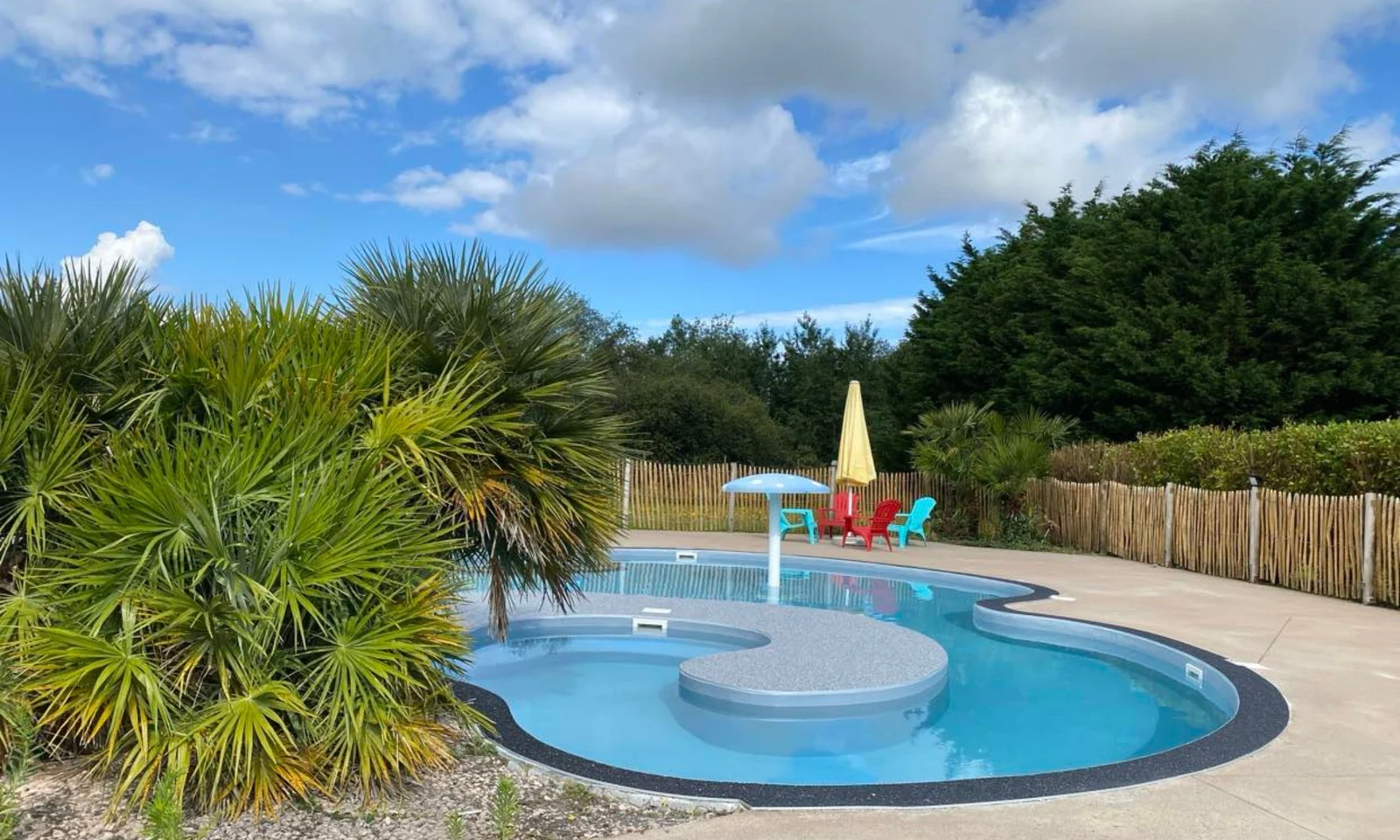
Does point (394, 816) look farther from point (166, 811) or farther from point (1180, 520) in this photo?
point (1180, 520)

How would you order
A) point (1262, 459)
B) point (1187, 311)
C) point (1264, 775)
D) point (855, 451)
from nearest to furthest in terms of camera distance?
point (1264, 775)
point (1262, 459)
point (855, 451)
point (1187, 311)

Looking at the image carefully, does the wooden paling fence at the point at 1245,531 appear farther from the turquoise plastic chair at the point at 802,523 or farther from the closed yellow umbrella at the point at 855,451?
the turquoise plastic chair at the point at 802,523

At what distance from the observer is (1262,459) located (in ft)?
42.7

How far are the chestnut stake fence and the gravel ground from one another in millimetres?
9861

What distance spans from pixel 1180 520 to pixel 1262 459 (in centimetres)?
152

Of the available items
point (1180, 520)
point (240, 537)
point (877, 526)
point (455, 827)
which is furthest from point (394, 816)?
point (1180, 520)

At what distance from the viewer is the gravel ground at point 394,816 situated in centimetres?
389

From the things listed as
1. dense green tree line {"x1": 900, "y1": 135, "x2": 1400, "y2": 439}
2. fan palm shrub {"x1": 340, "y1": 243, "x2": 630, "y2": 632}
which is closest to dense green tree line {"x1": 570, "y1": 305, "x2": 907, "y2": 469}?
dense green tree line {"x1": 900, "y1": 135, "x2": 1400, "y2": 439}

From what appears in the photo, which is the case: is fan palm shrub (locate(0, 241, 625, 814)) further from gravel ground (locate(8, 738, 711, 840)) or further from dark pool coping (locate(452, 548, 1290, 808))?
dark pool coping (locate(452, 548, 1290, 808))

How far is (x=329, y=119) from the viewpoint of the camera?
44.0ft

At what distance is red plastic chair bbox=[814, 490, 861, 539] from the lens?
654 inches

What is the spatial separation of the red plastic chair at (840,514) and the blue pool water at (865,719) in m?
6.60

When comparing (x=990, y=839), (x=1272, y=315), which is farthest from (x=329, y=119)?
(x=1272, y=315)

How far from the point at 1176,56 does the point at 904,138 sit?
18.6 ft
